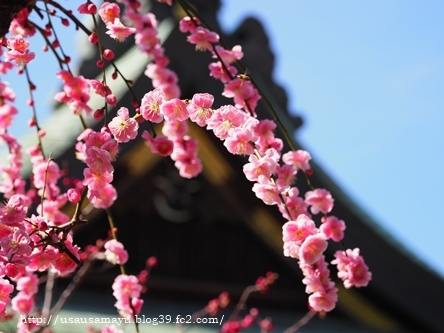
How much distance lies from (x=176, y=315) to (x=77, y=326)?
70 centimetres

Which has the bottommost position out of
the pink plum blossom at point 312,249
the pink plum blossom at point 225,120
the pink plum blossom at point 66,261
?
the pink plum blossom at point 66,261

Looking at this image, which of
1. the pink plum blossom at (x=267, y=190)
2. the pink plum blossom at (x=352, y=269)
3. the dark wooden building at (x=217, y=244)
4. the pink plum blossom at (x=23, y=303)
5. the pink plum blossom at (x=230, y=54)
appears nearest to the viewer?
the pink plum blossom at (x=267, y=190)

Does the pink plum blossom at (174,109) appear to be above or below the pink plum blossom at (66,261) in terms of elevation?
above

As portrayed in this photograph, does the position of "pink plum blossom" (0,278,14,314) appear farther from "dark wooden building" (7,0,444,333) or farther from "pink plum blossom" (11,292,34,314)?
"dark wooden building" (7,0,444,333)

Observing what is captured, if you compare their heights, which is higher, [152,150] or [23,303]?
[152,150]

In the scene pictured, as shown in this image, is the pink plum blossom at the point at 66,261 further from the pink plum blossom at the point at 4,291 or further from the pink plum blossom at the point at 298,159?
the pink plum blossom at the point at 298,159

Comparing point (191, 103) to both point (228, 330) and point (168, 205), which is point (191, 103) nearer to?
point (228, 330)

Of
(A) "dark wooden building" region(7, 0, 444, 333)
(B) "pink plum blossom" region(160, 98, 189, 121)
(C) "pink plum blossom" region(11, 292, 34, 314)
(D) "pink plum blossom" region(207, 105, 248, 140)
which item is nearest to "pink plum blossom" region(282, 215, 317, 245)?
(D) "pink plum blossom" region(207, 105, 248, 140)

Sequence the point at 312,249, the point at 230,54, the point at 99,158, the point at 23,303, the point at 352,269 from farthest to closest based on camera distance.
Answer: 1. the point at 23,303
2. the point at 230,54
3. the point at 352,269
4. the point at 312,249
5. the point at 99,158

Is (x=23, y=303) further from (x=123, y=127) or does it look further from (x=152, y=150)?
(x=123, y=127)

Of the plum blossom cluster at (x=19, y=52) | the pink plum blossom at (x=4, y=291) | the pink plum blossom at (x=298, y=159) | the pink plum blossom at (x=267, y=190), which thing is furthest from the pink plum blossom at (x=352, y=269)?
the plum blossom cluster at (x=19, y=52)

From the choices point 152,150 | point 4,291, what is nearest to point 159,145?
point 152,150

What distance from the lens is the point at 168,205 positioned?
5.39 meters

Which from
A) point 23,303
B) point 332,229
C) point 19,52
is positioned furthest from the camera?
point 23,303
